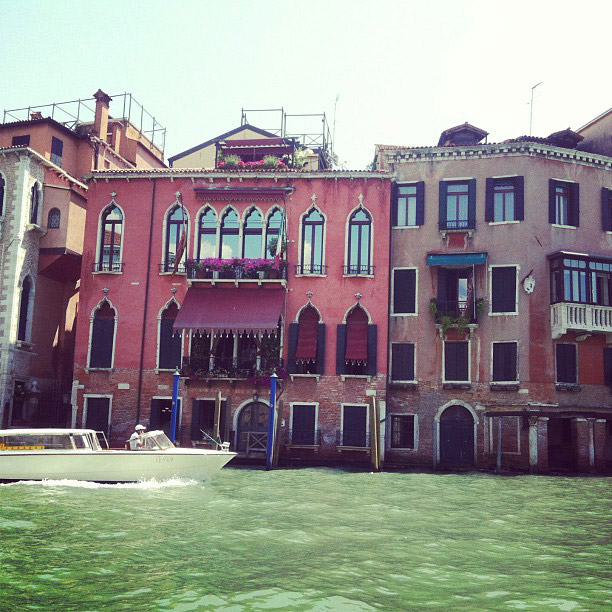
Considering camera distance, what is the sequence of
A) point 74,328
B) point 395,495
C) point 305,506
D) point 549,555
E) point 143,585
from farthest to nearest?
point 74,328 < point 395,495 < point 305,506 < point 549,555 < point 143,585

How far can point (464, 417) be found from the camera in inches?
959

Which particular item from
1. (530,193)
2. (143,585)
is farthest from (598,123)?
(143,585)

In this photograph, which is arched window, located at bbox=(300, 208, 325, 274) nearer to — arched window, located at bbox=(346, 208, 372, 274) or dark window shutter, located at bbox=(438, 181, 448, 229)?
arched window, located at bbox=(346, 208, 372, 274)

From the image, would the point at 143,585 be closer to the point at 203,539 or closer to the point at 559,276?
the point at 203,539

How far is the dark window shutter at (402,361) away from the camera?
24.9m

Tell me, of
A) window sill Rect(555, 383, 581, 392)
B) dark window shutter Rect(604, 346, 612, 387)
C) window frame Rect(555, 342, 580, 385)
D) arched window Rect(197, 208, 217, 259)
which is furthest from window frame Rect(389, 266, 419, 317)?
dark window shutter Rect(604, 346, 612, 387)

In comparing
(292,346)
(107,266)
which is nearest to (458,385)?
(292,346)

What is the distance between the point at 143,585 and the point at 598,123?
25.2 metres

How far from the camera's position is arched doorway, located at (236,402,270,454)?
24203 mm

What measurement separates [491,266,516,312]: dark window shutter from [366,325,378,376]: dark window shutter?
4.03 metres

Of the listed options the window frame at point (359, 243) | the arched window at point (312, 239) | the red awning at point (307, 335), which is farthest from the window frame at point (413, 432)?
the arched window at point (312, 239)

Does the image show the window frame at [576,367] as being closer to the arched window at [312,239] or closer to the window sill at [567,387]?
the window sill at [567,387]

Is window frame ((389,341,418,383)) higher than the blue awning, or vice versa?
the blue awning

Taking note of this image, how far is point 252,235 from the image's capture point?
2572 cm
